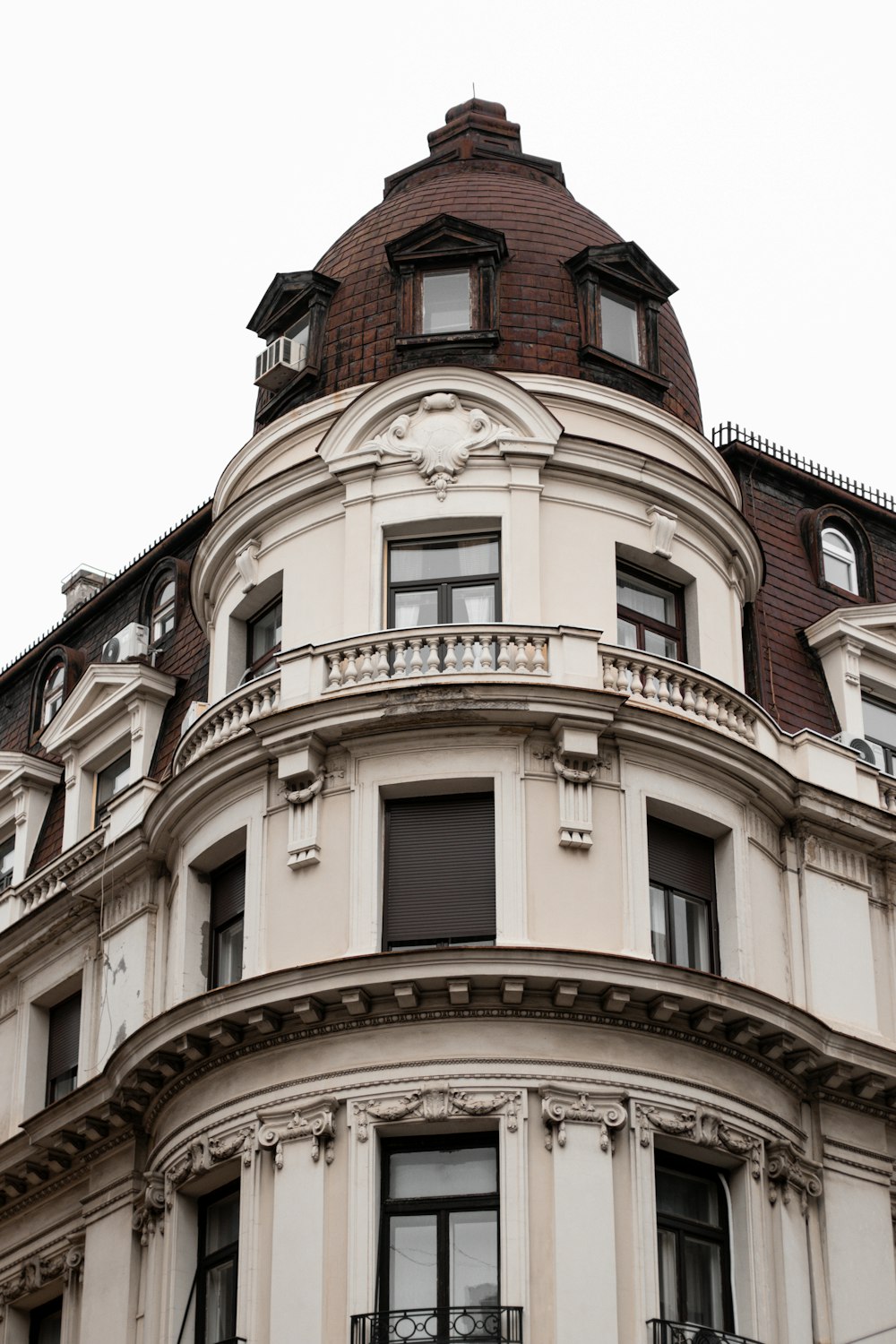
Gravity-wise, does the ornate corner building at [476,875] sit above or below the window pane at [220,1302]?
above

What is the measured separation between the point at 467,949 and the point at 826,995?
5882 millimetres

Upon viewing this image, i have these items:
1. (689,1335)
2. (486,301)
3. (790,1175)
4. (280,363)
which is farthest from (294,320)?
(689,1335)

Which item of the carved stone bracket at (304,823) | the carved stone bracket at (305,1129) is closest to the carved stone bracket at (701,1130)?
the carved stone bracket at (305,1129)

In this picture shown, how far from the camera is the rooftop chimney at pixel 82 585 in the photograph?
48419mm

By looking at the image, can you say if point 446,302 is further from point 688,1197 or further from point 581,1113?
point 688,1197

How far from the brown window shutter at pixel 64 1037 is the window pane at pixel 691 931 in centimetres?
967

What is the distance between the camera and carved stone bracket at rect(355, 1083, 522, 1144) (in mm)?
29438

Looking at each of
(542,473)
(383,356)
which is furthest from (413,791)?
(383,356)

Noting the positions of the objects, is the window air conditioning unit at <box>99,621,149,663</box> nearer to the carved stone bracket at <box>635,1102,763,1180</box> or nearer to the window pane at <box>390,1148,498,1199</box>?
the window pane at <box>390,1148,498,1199</box>

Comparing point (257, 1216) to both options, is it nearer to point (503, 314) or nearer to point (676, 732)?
point (676, 732)

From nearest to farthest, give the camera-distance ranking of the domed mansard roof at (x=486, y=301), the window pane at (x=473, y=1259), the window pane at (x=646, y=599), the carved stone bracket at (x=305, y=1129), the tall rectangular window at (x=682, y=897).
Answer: the window pane at (x=473, y=1259)
the carved stone bracket at (x=305, y=1129)
the tall rectangular window at (x=682, y=897)
the window pane at (x=646, y=599)
the domed mansard roof at (x=486, y=301)

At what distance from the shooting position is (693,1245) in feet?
99.0

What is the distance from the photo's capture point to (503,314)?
1457 inches

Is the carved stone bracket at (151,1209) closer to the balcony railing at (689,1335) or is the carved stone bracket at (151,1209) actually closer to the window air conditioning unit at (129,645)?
the balcony railing at (689,1335)
